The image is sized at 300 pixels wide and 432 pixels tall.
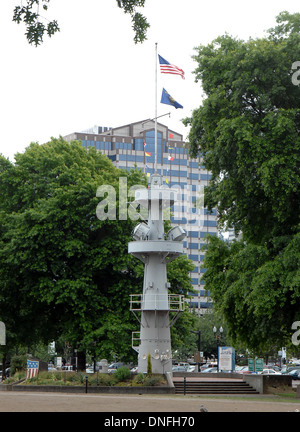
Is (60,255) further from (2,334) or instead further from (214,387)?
(214,387)

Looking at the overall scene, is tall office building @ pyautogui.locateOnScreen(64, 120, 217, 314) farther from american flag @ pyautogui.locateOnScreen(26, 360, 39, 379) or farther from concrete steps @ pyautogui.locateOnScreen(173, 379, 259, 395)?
concrete steps @ pyautogui.locateOnScreen(173, 379, 259, 395)

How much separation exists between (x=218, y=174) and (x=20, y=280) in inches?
705

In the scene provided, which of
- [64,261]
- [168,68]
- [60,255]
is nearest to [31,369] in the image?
[60,255]

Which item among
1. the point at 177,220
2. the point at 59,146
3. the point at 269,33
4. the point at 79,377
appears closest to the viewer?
the point at 269,33

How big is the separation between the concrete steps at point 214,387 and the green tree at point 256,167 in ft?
9.14

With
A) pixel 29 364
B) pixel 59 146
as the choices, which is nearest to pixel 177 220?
pixel 59 146

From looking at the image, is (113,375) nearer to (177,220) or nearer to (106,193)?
Result: (106,193)

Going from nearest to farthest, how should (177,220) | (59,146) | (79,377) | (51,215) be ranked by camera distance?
(79,377) < (51,215) < (59,146) < (177,220)

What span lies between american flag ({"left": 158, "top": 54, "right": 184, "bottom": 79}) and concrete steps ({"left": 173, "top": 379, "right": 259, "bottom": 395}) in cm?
1687

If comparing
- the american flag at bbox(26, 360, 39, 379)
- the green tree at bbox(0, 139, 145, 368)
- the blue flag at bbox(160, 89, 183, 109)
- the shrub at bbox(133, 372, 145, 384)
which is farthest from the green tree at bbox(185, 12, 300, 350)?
the green tree at bbox(0, 139, 145, 368)

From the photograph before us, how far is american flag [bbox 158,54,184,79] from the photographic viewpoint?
38.8 m

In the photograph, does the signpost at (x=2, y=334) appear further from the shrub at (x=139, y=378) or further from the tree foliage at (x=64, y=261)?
the shrub at (x=139, y=378)

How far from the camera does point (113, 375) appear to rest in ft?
122

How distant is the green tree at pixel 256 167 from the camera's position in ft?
101
